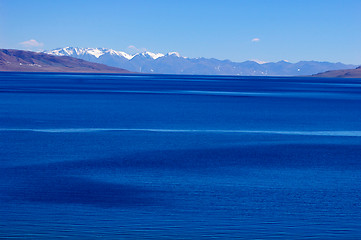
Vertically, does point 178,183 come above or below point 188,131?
above

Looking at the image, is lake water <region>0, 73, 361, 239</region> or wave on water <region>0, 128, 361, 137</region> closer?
lake water <region>0, 73, 361, 239</region>

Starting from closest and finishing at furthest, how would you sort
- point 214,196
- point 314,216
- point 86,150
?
point 314,216
point 214,196
point 86,150

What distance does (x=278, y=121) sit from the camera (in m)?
48.8

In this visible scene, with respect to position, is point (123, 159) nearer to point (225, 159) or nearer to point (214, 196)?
point (225, 159)

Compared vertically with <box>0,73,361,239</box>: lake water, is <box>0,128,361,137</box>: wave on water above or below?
below

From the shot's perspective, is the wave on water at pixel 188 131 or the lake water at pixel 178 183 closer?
the lake water at pixel 178 183

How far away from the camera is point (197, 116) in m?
53.1

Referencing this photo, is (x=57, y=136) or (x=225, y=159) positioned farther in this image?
(x=57, y=136)

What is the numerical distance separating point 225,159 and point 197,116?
85.0 feet

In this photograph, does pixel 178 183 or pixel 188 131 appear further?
pixel 188 131

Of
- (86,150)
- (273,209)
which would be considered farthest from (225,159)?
(273,209)

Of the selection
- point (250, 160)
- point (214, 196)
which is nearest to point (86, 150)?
point (250, 160)

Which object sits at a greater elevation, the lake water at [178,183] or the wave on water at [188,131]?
the lake water at [178,183]

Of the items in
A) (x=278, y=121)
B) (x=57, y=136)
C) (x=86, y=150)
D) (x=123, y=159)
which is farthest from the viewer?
(x=278, y=121)
